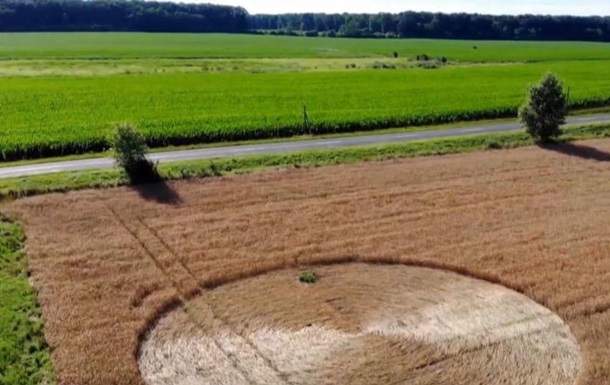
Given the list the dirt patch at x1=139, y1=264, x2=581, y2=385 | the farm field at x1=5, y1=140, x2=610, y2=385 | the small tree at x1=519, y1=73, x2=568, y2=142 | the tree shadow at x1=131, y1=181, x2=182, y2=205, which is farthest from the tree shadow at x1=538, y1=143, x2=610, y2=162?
the tree shadow at x1=131, y1=181, x2=182, y2=205

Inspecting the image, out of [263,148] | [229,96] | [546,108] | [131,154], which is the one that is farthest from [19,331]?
[229,96]

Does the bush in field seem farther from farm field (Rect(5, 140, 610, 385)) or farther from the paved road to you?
the paved road

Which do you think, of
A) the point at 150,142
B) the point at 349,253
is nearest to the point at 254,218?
the point at 349,253

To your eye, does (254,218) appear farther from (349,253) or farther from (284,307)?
(284,307)

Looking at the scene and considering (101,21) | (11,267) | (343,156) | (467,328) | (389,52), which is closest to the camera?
(467,328)

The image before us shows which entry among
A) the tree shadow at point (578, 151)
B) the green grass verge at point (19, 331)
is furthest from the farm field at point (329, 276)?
the tree shadow at point (578, 151)
